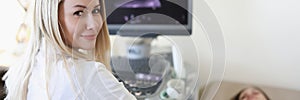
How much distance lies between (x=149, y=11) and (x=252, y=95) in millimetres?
562

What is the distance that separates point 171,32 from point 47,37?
67cm

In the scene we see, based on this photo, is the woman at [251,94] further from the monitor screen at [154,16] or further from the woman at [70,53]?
the woman at [70,53]

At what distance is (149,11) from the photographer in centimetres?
127

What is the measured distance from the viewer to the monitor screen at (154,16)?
1.17 metres

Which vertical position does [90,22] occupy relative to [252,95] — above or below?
above

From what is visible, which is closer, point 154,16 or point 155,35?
point 154,16

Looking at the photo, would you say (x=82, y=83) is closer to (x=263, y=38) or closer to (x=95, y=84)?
(x=95, y=84)

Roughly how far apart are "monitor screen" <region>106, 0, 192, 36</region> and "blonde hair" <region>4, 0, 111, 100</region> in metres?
0.45

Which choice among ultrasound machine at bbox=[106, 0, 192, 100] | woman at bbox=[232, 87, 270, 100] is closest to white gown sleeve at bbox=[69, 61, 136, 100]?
ultrasound machine at bbox=[106, 0, 192, 100]

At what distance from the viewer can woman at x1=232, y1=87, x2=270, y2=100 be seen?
1347mm

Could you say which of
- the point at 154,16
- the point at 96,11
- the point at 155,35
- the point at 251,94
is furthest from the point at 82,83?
the point at 251,94

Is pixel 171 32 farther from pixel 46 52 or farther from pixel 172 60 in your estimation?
pixel 46 52

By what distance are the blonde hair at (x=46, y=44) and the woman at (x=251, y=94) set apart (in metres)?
0.83

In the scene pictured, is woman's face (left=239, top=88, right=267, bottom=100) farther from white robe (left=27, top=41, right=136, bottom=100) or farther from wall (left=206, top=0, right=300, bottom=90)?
white robe (left=27, top=41, right=136, bottom=100)
